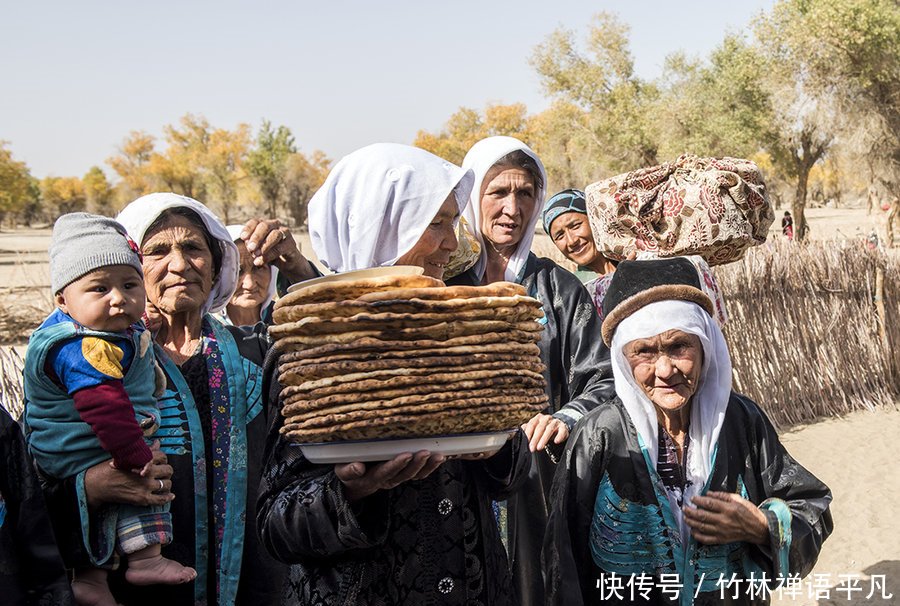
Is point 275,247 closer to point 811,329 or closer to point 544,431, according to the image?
point 544,431

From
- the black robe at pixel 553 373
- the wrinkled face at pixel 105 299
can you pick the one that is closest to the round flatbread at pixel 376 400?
the wrinkled face at pixel 105 299

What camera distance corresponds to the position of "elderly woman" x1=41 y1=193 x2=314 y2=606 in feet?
7.35

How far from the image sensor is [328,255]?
1.98m

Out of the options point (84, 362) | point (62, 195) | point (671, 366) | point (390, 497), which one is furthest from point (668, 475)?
point (62, 195)

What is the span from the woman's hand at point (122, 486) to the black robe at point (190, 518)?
57mm

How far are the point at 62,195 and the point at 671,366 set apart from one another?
70977 mm

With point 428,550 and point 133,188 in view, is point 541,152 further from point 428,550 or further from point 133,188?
point 428,550

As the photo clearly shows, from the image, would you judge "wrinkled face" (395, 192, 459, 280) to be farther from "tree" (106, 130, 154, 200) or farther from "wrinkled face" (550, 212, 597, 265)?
"tree" (106, 130, 154, 200)

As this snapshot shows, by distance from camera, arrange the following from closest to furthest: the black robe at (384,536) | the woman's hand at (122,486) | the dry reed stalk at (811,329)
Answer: the black robe at (384,536) → the woman's hand at (122,486) → the dry reed stalk at (811,329)

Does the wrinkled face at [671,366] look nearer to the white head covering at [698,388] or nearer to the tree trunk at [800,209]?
the white head covering at [698,388]

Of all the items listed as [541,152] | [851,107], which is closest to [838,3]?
[851,107]

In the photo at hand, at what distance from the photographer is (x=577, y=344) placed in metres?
2.97

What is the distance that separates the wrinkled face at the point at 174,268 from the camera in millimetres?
2516

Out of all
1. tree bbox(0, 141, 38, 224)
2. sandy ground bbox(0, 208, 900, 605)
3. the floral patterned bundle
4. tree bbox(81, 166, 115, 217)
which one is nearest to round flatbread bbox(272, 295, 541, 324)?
the floral patterned bundle
